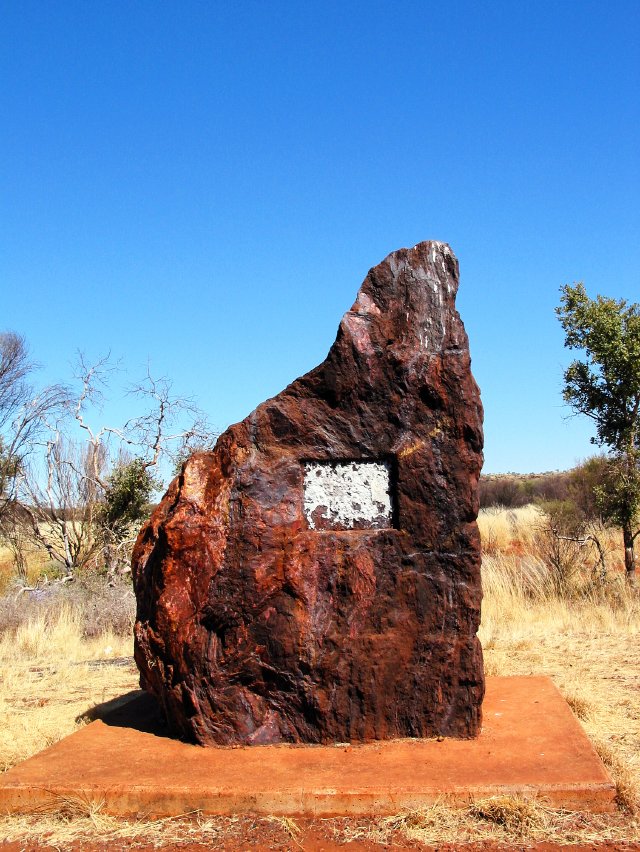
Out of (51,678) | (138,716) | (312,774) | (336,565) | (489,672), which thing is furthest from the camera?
(51,678)

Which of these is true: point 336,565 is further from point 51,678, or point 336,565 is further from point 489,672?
point 51,678

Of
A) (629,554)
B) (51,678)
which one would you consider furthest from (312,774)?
(629,554)

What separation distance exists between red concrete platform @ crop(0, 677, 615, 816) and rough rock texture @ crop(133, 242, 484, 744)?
7.6 inches

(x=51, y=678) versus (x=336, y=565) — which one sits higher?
(x=336, y=565)

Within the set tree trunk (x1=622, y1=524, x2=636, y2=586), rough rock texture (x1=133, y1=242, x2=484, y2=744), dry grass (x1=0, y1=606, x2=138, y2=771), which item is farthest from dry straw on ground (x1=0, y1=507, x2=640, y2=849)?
rough rock texture (x1=133, y1=242, x2=484, y2=744)

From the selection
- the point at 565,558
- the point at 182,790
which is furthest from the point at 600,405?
the point at 182,790

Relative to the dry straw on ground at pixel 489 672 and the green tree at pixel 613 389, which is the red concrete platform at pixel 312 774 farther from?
the green tree at pixel 613 389

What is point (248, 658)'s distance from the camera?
13.6 feet

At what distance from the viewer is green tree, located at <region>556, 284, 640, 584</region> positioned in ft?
32.7

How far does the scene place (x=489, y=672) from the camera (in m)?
6.46

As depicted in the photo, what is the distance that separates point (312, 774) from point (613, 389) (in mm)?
7787

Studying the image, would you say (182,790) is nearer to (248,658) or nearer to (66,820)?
(66,820)

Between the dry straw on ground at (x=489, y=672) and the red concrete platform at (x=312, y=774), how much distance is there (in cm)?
7

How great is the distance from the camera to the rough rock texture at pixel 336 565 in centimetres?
414
